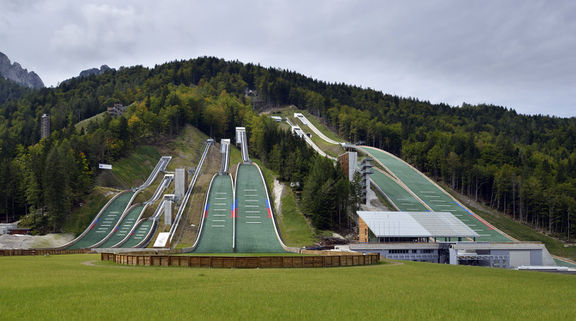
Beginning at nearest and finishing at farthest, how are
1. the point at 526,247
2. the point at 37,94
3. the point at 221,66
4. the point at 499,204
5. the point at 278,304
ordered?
the point at 278,304 < the point at 526,247 < the point at 499,204 < the point at 37,94 < the point at 221,66

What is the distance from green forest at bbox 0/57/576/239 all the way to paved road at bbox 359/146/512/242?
7.13m

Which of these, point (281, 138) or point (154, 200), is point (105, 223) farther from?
point (281, 138)

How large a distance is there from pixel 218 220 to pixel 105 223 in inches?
534

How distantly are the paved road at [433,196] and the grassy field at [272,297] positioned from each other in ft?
127

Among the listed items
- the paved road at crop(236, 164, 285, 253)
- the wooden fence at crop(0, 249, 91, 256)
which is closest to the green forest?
the paved road at crop(236, 164, 285, 253)

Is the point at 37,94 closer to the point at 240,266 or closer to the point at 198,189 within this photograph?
the point at 198,189

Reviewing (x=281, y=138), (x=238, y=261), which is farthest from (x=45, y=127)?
(x=238, y=261)

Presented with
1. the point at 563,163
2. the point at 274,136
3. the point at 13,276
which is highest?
the point at 274,136

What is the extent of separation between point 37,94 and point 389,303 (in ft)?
451

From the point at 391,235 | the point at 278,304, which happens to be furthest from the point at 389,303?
the point at 391,235

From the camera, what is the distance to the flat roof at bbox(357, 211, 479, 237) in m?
50.6

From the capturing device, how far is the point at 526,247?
48969 millimetres

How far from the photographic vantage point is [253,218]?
57.9 meters

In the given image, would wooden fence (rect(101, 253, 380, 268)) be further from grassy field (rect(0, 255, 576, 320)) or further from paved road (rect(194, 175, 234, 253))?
paved road (rect(194, 175, 234, 253))
